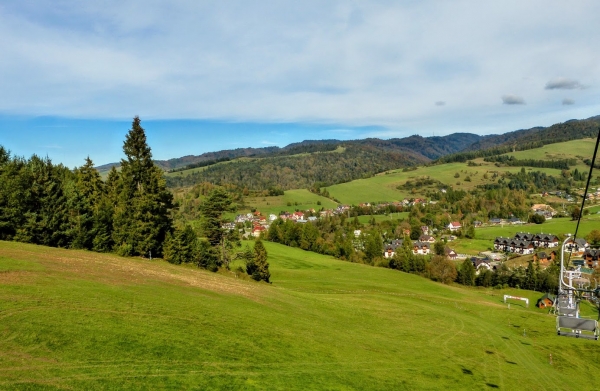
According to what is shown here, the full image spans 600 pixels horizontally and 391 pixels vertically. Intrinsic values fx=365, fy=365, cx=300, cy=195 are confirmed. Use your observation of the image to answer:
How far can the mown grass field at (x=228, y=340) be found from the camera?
14906mm

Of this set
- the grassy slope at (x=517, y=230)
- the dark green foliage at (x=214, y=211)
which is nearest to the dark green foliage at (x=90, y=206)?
the dark green foliage at (x=214, y=211)

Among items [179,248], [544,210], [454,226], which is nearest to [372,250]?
[179,248]

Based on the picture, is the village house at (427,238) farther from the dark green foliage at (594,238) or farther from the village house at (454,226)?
the dark green foliage at (594,238)

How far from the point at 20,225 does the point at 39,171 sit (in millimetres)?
6258

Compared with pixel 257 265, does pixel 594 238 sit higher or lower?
lower

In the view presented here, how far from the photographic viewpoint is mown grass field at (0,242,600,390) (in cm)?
1491

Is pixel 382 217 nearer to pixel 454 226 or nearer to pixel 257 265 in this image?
pixel 454 226

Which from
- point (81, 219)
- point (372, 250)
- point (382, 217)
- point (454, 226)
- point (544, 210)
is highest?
point (81, 219)

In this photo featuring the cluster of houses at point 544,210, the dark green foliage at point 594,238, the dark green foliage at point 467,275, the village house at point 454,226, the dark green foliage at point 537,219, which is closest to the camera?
the dark green foliage at point 467,275

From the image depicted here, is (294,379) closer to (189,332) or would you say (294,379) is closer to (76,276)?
(189,332)

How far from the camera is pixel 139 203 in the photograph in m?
45.6

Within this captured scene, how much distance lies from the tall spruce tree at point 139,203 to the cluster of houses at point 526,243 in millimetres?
123328

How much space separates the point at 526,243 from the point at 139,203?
132m

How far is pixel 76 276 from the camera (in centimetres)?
2491
